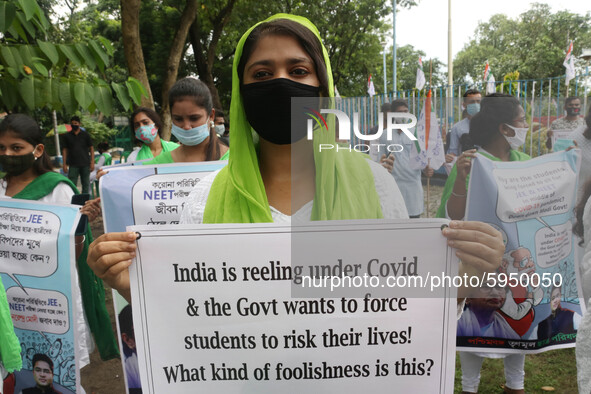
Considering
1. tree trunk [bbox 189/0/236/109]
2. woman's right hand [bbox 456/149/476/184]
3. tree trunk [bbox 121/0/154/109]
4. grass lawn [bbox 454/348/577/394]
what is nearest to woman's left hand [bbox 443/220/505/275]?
woman's right hand [bbox 456/149/476/184]

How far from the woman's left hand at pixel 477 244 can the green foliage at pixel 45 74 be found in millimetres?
A: 2059

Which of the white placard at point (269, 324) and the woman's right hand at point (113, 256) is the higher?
the woman's right hand at point (113, 256)

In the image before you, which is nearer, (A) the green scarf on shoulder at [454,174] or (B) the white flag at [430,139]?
(A) the green scarf on shoulder at [454,174]

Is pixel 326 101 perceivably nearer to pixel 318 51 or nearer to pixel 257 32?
pixel 318 51

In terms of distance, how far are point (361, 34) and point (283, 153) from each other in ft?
66.7

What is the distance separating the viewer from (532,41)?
38.0 m

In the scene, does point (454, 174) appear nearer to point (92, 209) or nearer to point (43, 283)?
point (92, 209)

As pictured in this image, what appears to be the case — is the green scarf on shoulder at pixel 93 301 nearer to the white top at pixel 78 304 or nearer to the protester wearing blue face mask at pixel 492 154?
the white top at pixel 78 304

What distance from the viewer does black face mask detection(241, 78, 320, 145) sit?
4.51ft

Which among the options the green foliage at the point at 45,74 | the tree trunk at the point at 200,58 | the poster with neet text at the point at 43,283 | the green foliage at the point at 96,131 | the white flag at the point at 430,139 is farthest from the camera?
the green foliage at the point at 96,131

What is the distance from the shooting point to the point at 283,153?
4.83 ft

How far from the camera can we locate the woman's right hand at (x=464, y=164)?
2607 millimetres

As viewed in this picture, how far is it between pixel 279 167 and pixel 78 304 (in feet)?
6.40

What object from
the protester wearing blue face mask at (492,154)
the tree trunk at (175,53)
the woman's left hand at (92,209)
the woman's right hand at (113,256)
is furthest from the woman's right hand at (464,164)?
the tree trunk at (175,53)
